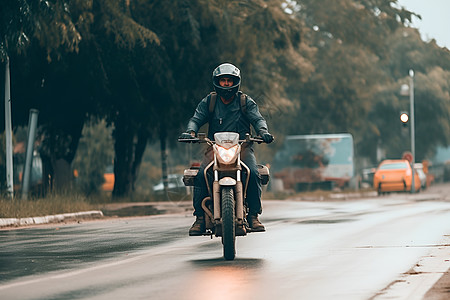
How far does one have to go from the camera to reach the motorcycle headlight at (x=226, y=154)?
457 inches

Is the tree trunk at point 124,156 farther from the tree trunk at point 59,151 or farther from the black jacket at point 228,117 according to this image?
the black jacket at point 228,117

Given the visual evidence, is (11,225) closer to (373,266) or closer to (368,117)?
(373,266)

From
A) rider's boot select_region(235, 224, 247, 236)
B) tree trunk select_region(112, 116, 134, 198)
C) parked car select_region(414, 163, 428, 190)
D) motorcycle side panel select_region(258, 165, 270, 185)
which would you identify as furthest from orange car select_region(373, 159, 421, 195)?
rider's boot select_region(235, 224, 247, 236)

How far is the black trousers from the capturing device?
39.4 ft

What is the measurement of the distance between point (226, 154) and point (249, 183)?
0.61m

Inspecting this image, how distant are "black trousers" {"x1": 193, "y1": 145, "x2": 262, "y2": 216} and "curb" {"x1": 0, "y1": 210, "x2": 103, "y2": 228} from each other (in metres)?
8.07

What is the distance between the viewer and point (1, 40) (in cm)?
2208

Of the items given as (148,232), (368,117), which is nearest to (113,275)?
(148,232)

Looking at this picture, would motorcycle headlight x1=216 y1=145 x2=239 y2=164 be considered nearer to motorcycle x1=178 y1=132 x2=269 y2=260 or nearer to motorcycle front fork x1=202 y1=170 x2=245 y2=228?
motorcycle x1=178 y1=132 x2=269 y2=260

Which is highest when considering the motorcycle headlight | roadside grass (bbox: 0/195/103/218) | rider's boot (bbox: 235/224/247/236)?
the motorcycle headlight

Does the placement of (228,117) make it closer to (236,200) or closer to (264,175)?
(264,175)

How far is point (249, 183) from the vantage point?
12062 mm

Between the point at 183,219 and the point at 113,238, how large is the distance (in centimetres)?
571

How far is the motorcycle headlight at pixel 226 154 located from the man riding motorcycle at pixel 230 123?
46 cm
